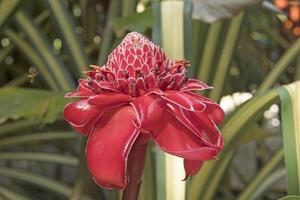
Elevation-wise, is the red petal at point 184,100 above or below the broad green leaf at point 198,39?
above

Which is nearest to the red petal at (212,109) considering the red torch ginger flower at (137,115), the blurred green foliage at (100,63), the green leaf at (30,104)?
the red torch ginger flower at (137,115)

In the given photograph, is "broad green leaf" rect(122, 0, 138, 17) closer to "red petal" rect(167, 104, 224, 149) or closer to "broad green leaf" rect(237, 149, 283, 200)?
"broad green leaf" rect(237, 149, 283, 200)

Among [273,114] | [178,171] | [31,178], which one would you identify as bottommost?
[273,114]

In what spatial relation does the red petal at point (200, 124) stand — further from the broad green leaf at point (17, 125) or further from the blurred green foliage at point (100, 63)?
the broad green leaf at point (17, 125)

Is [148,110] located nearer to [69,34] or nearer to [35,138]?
[69,34]

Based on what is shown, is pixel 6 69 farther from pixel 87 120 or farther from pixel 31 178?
pixel 87 120

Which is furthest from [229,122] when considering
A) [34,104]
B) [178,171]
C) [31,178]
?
[31,178]

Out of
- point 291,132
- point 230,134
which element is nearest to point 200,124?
point 291,132
